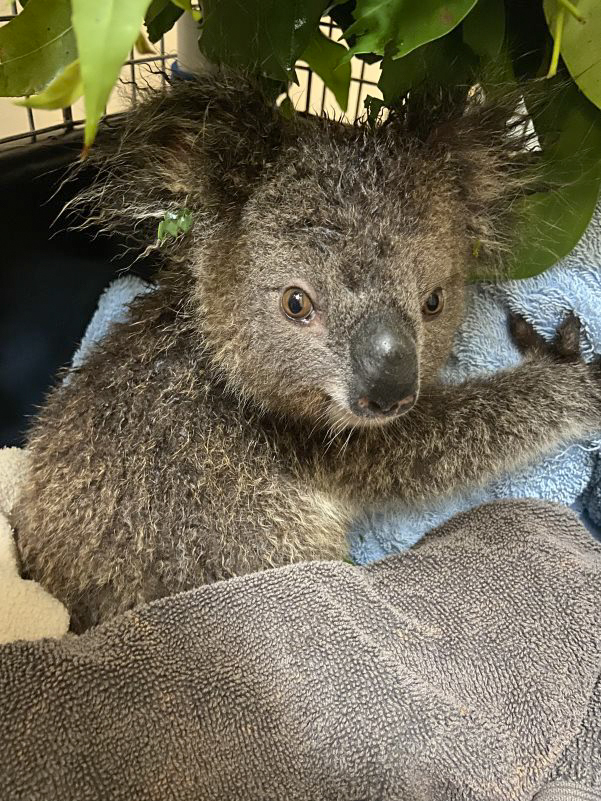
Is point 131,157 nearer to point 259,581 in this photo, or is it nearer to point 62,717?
point 259,581

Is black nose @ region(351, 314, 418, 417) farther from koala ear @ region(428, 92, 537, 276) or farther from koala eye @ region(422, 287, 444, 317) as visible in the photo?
koala ear @ region(428, 92, 537, 276)

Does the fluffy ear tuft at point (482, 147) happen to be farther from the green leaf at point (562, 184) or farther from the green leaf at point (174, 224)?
the green leaf at point (174, 224)

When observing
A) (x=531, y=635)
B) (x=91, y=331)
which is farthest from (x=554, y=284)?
(x=91, y=331)

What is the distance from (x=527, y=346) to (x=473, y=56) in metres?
0.77

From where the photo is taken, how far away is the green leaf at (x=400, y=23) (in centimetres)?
100

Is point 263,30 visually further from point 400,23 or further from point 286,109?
point 400,23

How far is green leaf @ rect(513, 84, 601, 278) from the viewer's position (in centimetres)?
137

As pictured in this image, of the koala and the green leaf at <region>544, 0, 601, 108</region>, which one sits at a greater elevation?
the green leaf at <region>544, 0, 601, 108</region>

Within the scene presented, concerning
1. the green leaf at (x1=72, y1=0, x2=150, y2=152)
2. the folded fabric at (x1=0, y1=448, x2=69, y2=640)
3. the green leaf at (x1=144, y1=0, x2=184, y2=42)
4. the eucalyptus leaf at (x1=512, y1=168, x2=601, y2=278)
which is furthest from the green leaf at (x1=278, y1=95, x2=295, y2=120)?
the folded fabric at (x1=0, y1=448, x2=69, y2=640)

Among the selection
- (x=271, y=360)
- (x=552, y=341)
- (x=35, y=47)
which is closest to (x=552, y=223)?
(x=552, y=341)

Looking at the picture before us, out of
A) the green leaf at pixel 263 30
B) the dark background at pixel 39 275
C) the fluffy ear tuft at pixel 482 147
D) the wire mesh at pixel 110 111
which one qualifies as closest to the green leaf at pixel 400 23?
the green leaf at pixel 263 30

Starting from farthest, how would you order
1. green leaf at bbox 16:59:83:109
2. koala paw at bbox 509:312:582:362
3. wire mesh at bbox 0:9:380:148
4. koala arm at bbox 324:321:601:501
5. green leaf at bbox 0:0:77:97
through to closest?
wire mesh at bbox 0:9:380:148
koala paw at bbox 509:312:582:362
koala arm at bbox 324:321:601:501
green leaf at bbox 0:0:77:97
green leaf at bbox 16:59:83:109

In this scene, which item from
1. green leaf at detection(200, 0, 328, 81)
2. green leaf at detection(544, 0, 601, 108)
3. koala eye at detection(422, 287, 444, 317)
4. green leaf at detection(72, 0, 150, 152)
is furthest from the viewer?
koala eye at detection(422, 287, 444, 317)

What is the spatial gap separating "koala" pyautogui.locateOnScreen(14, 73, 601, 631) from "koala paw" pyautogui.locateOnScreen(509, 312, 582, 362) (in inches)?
3.5
